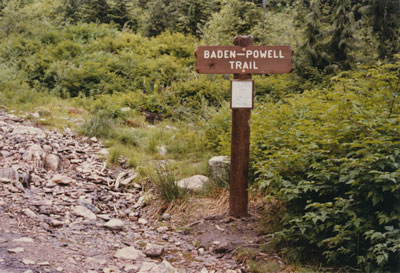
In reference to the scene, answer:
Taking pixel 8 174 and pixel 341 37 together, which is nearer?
pixel 8 174

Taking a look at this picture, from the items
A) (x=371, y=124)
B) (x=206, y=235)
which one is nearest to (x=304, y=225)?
(x=371, y=124)

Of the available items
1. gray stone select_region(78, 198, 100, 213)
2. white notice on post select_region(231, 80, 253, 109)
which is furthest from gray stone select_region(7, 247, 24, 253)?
white notice on post select_region(231, 80, 253, 109)

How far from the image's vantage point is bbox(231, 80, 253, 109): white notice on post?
4.31 metres

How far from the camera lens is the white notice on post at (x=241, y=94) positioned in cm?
431

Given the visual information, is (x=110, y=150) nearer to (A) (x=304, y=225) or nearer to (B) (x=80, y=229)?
(B) (x=80, y=229)

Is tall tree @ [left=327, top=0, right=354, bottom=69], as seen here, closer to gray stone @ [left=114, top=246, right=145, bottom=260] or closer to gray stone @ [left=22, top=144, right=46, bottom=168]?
gray stone @ [left=22, top=144, right=46, bottom=168]

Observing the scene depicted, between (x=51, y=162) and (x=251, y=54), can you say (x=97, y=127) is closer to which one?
(x=51, y=162)

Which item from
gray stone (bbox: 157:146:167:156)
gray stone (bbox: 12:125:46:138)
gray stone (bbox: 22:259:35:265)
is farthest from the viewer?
gray stone (bbox: 157:146:167:156)

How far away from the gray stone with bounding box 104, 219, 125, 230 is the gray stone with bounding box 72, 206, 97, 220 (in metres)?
0.28

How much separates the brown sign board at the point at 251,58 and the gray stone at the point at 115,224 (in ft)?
7.47

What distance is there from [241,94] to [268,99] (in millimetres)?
4803

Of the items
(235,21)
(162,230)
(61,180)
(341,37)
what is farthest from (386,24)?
(61,180)

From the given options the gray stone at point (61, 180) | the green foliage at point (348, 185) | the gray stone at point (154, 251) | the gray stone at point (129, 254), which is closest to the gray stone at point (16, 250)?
the gray stone at point (129, 254)

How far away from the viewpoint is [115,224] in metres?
4.33
